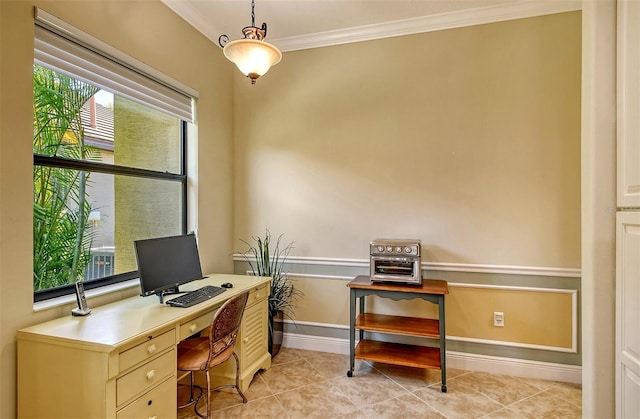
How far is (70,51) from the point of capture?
6.28 ft

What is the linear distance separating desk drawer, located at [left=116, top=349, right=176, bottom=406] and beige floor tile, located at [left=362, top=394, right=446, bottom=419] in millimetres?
1318

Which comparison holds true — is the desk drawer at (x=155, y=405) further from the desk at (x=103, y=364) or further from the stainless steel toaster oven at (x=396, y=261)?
the stainless steel toaster oven at (x=396, y=261)

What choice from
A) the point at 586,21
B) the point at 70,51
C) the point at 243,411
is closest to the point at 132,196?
the point at 70,51

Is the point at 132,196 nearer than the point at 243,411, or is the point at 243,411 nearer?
the point at 243,411

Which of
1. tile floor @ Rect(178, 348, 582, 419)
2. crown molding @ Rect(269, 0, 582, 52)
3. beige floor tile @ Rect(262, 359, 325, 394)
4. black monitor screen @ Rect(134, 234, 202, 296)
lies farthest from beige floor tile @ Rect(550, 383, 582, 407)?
crown molding @ Rect(269, 0, 582, 52)

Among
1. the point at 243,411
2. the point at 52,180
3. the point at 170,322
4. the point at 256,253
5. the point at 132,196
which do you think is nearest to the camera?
the point at 170,322

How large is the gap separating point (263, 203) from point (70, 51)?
193cm


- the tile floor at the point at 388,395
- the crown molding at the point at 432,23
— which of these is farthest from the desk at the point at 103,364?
the crown molding at the point at 432,23

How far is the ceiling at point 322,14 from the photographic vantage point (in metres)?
2.70

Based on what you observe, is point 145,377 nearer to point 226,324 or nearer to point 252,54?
point 226,324

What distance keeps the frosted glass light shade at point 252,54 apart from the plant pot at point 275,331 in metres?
2.11

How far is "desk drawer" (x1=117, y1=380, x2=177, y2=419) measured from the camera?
1617mm
